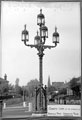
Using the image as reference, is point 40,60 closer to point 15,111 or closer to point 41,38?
point 41,38

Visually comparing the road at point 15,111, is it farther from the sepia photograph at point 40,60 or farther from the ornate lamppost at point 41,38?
the ornate lamppost at point 41,38

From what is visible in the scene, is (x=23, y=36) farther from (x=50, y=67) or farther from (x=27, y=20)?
(x=50, y=67)

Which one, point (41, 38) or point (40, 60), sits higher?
point (41, 38)

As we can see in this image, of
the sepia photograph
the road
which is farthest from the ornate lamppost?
the road

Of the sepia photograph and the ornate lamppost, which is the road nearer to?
the sepia photograph

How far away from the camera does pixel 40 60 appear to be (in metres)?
4.80

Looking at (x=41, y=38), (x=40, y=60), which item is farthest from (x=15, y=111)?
(x=41, y=38)

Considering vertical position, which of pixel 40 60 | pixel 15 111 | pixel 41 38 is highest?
pixel 41 38

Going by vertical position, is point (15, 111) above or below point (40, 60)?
below

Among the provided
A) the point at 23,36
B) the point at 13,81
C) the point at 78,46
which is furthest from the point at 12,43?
the point at 78,46

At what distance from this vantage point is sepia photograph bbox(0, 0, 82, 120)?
4758mm

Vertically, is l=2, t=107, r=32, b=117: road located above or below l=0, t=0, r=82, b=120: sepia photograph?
below

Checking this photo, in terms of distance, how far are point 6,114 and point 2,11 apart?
1251mm

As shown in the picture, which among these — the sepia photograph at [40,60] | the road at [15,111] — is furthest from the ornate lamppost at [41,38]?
the road at [15,111]
